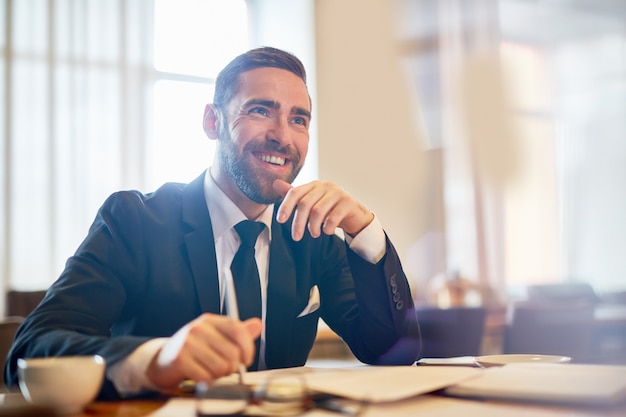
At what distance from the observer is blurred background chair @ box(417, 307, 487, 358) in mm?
2496

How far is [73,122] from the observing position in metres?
4.62

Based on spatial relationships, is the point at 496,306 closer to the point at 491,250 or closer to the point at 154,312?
the point at 491,250

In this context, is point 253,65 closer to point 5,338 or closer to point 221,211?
point 221,211

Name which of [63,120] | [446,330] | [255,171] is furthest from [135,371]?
[63,120]

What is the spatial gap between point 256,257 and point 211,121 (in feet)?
1.33

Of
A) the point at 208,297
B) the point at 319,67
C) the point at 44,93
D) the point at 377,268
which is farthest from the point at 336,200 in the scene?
the point at 319,67

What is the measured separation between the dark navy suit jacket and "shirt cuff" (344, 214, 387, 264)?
0.02m

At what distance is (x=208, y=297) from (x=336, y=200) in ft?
1.09

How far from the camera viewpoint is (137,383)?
40.1 inches

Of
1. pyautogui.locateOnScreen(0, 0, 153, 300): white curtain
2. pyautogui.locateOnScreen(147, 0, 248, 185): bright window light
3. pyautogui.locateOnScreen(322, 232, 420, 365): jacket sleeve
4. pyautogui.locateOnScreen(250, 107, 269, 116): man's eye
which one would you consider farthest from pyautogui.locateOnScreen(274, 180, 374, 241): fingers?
pyautogui.locateOnScreen(147, 0, 248, 185): bright window light

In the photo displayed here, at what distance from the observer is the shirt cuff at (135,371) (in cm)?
100

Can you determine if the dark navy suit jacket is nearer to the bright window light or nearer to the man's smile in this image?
the man's smile

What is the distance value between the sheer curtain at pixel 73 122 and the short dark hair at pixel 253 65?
312cm

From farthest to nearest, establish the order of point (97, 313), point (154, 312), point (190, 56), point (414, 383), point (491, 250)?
point (491, 250) < point (190, 56) < point (154, 312) < point (97, 313) < point (414, 383)
